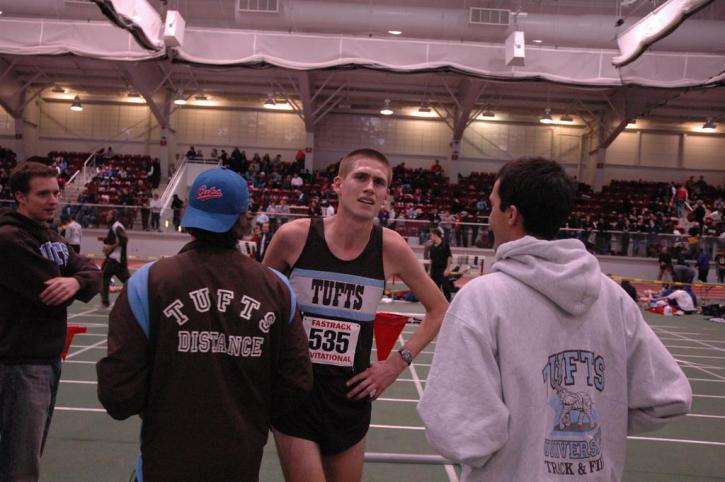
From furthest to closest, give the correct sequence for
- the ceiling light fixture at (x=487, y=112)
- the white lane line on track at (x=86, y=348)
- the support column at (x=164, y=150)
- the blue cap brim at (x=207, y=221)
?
the support column at (x=164, y=150), the ceiling light fixture at (x=487, y=112), the white lane line on track at (x=86, y=348), the blue cap brim at (x=207, y=221)

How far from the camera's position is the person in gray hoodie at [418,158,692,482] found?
176 centimetres

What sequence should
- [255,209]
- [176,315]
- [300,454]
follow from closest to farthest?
[176,315] → [300,454] → [255,209]

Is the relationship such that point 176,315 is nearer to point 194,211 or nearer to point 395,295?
point 194,211

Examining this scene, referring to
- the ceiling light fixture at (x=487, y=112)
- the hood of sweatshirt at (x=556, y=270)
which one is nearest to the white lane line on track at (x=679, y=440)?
the hood of sweatshirt at (x=556, y=270)

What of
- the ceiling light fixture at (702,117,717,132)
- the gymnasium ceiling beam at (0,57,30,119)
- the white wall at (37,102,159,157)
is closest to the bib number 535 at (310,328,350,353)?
the gymnasium ceiling beam at (0,57,30,119)

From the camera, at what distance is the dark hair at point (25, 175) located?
11.0ft

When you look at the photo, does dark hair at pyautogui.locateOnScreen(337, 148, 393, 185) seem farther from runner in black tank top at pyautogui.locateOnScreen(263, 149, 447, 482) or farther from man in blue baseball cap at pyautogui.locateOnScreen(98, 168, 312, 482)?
man in blue baseball cap at pyautogui.locateOnScreen(98, 168, 312, 482)

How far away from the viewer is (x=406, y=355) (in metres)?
3.34

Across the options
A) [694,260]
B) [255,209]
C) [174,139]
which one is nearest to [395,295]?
[255,209]

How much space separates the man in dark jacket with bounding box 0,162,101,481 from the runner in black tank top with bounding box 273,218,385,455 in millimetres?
1234

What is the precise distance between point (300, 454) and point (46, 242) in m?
1.74

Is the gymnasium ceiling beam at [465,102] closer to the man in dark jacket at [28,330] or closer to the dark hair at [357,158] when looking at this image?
the dark hair at [357,158]

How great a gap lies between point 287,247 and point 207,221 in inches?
39.6

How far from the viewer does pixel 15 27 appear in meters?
22.6
